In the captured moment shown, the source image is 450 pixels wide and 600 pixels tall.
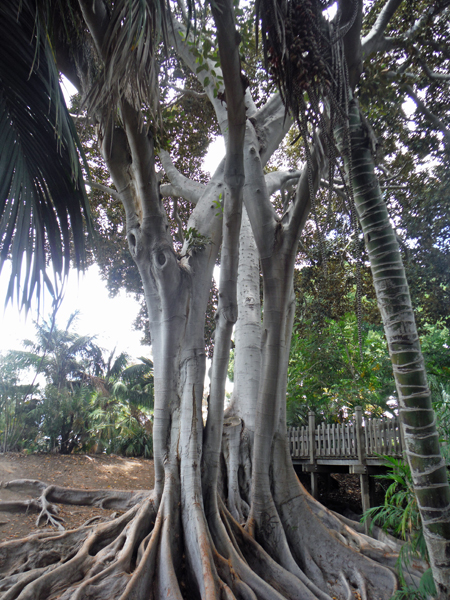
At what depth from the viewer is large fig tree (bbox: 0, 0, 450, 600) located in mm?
2113

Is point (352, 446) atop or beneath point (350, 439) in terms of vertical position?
beneath

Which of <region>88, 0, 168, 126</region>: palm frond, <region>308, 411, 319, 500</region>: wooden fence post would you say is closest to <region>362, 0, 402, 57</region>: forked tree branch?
<region>88, 0, 168, 126</region>: palm frond

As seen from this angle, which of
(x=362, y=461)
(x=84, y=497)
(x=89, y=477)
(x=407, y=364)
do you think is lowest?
(x=84, y=497)

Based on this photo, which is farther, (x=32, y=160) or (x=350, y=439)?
(x=350, y=439)

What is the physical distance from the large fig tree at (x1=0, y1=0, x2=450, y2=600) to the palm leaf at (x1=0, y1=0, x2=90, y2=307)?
0.07 feet

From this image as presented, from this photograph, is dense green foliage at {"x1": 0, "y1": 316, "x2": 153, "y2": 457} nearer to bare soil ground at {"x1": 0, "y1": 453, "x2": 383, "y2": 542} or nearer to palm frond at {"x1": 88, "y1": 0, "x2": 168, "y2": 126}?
bare soil ground at {"x1": 0, "y1": 453, "x2": 383, "y2": 542}

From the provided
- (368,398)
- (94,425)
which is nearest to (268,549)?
(368,398)

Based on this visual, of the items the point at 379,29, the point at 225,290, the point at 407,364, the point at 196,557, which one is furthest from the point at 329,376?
the point at 407,364

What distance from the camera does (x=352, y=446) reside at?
7402 mm

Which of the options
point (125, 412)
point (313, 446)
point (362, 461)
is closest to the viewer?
point (362, 461)

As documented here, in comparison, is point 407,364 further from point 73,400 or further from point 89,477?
point 73,400

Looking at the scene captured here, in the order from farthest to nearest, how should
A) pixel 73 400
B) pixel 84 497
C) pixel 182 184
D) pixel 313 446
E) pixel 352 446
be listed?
pixel 73 400, pixel 313 446, pixel 352 446, pixel 182 184, pixel 84 497

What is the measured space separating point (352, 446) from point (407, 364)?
5.98 m

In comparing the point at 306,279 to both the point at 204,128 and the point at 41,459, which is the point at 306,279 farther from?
the point at 41,459
